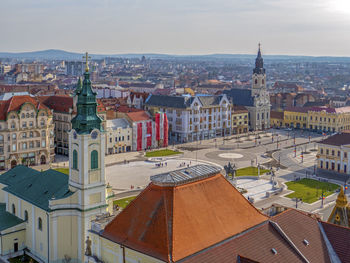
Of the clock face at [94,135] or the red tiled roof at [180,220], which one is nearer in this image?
the red tiled roof at [180,220]

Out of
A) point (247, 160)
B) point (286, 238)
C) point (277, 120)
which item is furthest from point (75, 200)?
point (277, 120)

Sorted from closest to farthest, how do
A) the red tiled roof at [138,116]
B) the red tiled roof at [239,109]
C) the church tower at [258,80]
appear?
the red tiled roof at [138,116]
the red tiled roof at [239,109]
the church tower at [258,80]

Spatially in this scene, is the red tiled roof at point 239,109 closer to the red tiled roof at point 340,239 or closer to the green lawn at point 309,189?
the green lawn at point 309,189

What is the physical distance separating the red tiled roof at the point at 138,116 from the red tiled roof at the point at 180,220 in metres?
81.1

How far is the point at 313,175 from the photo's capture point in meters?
92.9

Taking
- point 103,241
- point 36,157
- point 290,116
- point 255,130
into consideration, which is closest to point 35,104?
point 36,157

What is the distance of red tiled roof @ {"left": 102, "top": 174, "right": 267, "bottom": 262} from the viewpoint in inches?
1271

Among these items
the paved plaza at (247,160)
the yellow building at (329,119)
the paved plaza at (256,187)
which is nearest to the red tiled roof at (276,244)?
the paved plaza at (247,160)

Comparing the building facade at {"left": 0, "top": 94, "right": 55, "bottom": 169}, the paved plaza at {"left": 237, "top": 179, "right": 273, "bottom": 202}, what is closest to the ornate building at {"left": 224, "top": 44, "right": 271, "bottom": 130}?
the paved plaza at {"left": 237, "top": 179, "right": 273, "bottom": 202}

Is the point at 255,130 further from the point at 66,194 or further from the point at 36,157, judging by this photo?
the point at 66,194

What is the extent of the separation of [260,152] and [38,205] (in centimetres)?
7674

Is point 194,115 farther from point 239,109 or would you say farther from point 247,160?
point 247,160

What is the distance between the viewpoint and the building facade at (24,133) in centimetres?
9184

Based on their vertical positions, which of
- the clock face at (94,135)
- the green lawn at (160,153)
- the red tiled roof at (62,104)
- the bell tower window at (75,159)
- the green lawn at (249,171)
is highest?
the clock face at (94,135)
